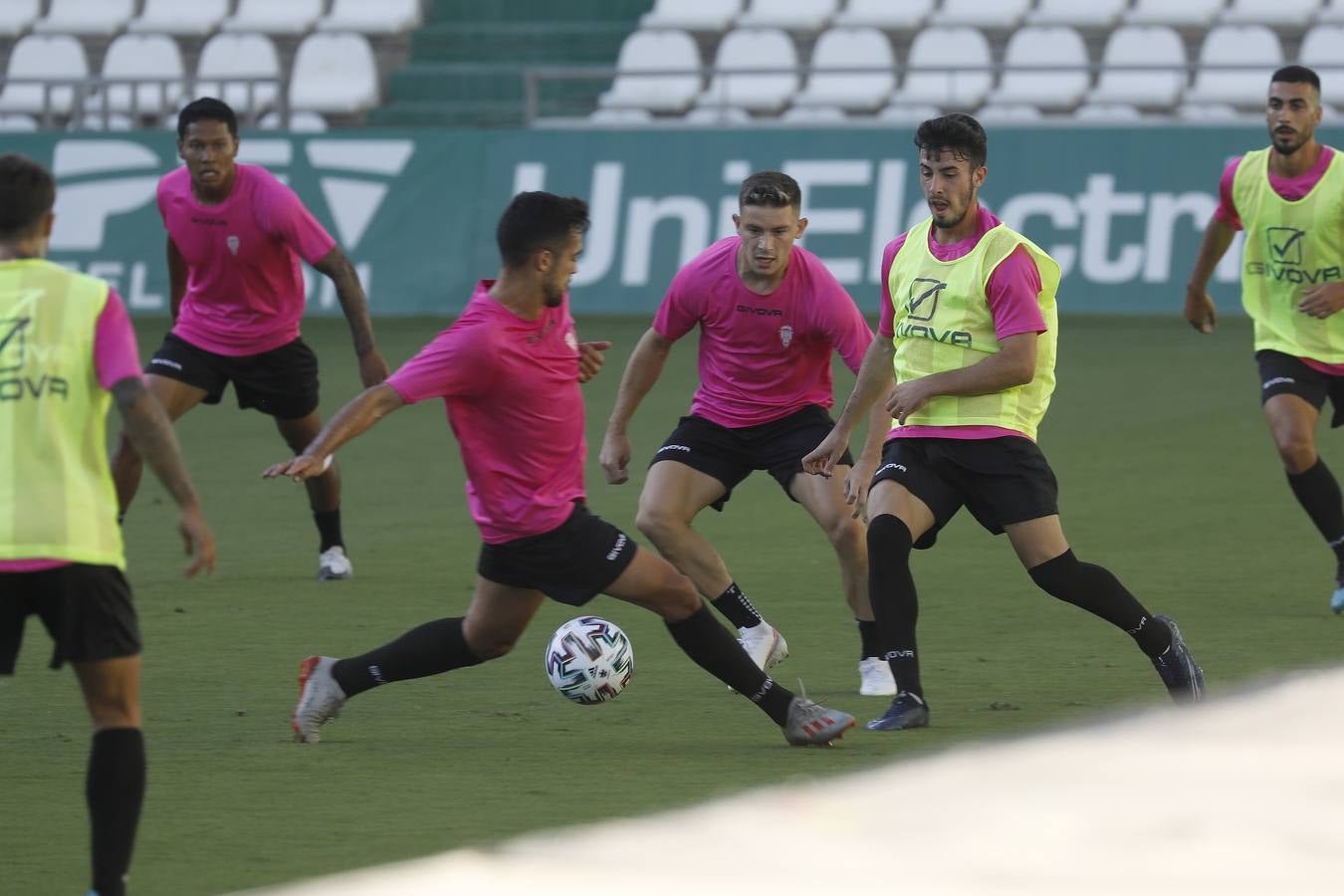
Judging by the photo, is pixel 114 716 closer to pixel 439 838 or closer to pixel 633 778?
pixel 439 838

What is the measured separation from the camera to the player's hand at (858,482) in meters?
7.80

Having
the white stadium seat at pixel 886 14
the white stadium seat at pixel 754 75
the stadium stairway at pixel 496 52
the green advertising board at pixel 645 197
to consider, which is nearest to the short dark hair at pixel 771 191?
the green advertising board at pixel 645 197

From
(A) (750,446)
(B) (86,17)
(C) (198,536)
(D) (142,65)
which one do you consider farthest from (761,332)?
(B) (86,17)

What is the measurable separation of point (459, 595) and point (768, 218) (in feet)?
10.2

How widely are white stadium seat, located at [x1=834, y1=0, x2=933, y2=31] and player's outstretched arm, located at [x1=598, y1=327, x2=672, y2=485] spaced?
1833 centimetres

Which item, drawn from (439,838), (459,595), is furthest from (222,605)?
(439,838)

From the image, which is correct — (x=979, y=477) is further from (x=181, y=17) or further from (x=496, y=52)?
(x=181, y=17)

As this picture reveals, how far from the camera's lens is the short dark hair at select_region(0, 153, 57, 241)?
543 centimetres

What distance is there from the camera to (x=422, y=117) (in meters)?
26.2

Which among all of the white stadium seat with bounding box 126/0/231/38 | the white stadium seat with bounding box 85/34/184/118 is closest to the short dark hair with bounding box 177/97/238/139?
the white stadium seat with bounding box 85/34/184/118

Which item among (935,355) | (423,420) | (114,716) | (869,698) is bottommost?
(423,420)

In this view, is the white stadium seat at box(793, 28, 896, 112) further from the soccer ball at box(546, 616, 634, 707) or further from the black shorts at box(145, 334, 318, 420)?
the soccer ball at box(546, 616, 634, 707)

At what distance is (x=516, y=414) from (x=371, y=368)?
110 inches

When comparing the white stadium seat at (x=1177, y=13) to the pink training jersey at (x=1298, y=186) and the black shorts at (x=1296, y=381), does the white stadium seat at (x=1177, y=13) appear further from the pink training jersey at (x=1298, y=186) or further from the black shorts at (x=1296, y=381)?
the black shorts at (x=1296, y=381)
